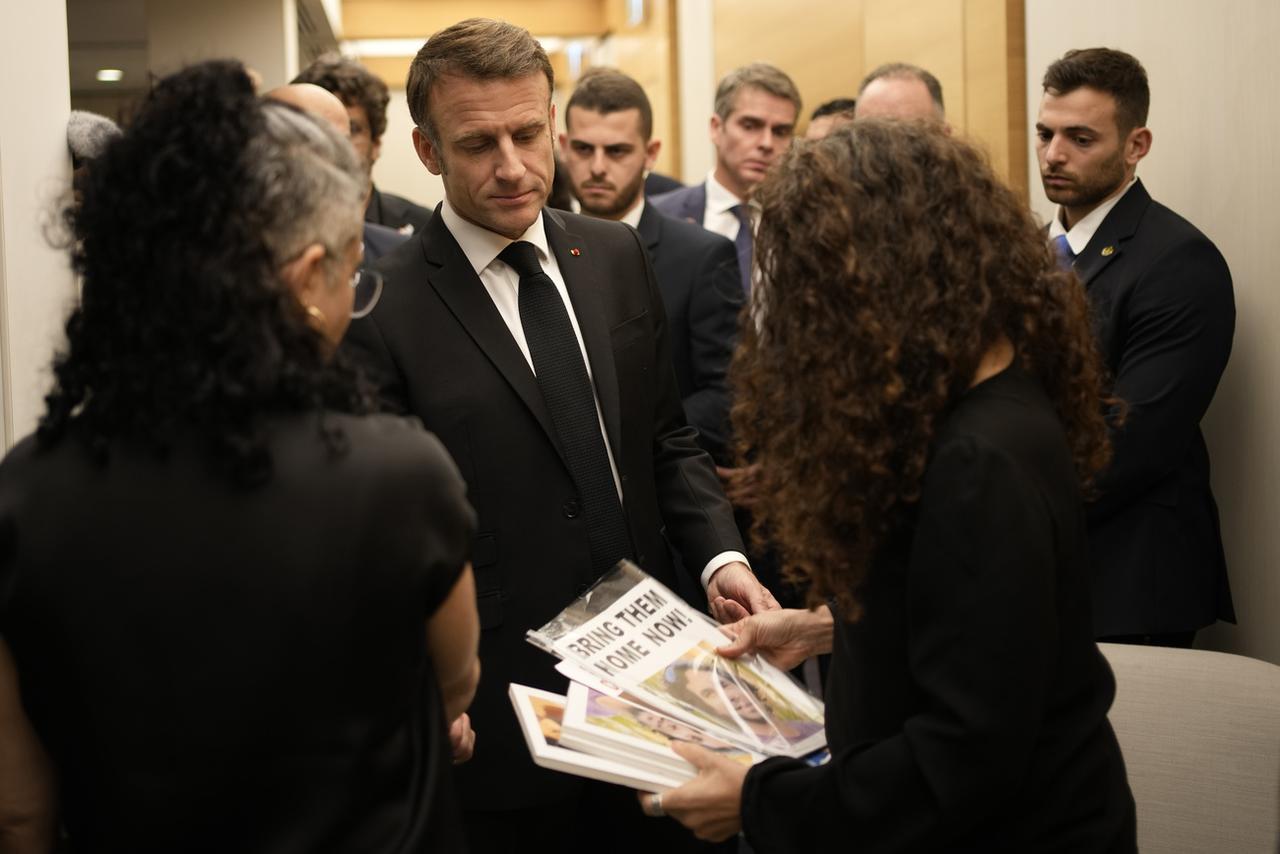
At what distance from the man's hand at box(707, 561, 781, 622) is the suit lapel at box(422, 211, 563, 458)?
1.23 ft

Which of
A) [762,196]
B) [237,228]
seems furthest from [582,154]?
[237,228]

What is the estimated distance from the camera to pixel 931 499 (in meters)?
1.27

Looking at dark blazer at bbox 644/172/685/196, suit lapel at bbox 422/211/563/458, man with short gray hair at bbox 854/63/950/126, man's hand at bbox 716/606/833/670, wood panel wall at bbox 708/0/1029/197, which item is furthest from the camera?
dark blazer at bbox 644/172/685/196

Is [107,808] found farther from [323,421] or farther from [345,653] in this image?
[323,421]

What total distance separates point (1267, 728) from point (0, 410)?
6.45ft

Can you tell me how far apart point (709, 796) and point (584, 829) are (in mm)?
709

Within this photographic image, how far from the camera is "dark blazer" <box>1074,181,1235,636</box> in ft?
9.32

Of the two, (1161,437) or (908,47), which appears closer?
(1161,437)

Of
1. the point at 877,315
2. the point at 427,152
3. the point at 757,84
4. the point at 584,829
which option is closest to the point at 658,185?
the point at 757,84

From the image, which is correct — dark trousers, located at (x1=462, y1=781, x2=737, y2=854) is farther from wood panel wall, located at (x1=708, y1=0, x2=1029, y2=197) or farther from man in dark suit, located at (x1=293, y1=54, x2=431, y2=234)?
man in dark suit, located at (x1=293, y1=54, x2=431, y2=234)

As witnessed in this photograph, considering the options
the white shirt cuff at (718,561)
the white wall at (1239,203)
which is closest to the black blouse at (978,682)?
the white shirt cuff at (718,561)

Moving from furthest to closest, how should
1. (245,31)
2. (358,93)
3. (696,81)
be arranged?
1. (696,81)
2. (245,31)
3. (358,93)

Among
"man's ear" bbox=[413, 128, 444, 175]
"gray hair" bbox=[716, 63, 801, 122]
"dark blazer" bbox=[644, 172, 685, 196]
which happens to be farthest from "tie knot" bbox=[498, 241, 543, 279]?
"dark blazer" bbox=[644, 172, 685, 196]

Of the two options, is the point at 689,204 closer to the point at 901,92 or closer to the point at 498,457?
the point at 901,92
